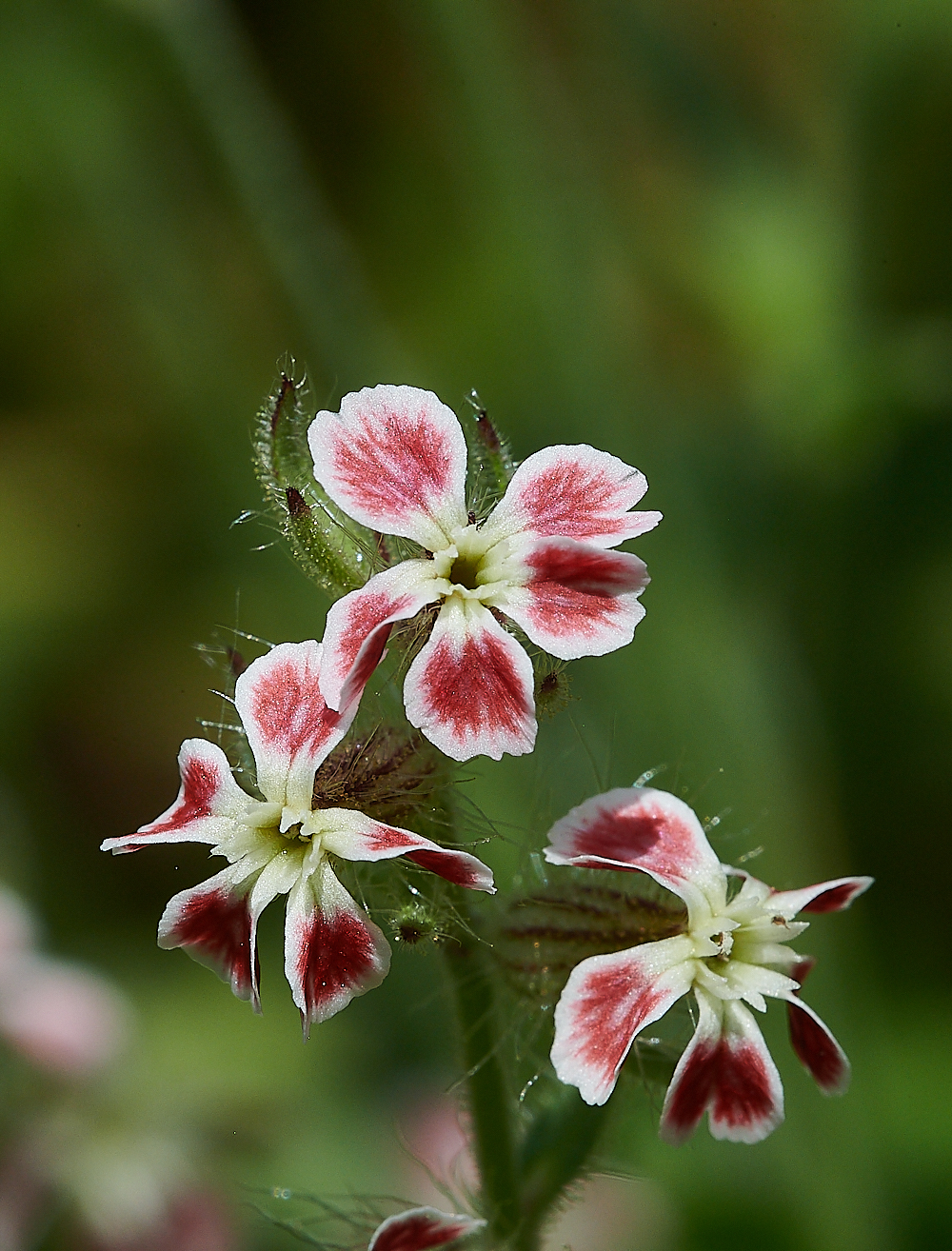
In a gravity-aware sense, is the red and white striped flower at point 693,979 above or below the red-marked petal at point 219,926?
below

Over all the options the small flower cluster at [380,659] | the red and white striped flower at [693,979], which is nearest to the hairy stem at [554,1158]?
the red and white striped flower at [693,979]

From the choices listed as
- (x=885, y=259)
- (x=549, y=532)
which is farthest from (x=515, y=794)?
(x=549, y=532)

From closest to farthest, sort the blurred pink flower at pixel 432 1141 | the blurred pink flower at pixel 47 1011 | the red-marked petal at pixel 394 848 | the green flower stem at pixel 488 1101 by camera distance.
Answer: the red-marked petal at pixel 394 848 → the green flower stem at pixel 488 1101 → the blurred pink flower at pixel 47 1011 → the blurred pink flower at pixel 432 1141

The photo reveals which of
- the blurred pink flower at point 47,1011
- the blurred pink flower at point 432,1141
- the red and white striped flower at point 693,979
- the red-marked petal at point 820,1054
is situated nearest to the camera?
the red and white striped flower at point 693,979

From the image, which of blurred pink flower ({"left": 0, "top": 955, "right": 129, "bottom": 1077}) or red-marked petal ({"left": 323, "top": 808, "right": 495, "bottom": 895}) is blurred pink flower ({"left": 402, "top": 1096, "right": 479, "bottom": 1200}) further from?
red-marked petal ({"left": 323, "top": 808, "right": 495, "bottom": 895})

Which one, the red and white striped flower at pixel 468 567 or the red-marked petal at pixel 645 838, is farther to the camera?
the red-marked petal at pixel 645 838

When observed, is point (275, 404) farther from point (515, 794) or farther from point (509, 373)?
point (509, 373)

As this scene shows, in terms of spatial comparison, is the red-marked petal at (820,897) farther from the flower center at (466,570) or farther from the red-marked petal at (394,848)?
the flower center at (466,570)

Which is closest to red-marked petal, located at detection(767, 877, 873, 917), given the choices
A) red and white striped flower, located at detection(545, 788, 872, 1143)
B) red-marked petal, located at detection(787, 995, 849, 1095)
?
red and white striped flower, located at detection(545, 788, 872, 1143)
